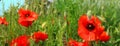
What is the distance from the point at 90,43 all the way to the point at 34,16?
460 mm

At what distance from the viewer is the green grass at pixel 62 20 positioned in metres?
2.08

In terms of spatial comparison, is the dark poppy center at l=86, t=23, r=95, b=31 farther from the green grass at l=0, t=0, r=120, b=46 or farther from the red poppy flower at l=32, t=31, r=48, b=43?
the red poppy flower at l=32, t=31, r=48, b=43

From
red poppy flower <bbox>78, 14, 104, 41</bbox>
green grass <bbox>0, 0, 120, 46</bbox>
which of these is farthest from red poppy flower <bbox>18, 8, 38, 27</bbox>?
red poppy flower <bbox>78, 14, 104, 41</bbox>

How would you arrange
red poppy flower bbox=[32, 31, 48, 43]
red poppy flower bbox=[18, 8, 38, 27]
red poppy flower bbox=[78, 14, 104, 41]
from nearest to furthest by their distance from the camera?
red poppy flower bbox=[78, 14, 104, 41] < red poppy flower bbox=[32, 31, 48, 43] < red poppy flower bbox=[18, 8, 38, 27]

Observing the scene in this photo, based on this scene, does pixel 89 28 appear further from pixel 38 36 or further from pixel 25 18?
pixel 25 18

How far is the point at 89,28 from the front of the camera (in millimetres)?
1628

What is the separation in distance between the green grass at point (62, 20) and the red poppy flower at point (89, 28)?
36 mm

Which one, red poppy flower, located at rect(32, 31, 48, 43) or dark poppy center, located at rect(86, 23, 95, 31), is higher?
dark poppy center, located at rect(86, 23, 95, 31)

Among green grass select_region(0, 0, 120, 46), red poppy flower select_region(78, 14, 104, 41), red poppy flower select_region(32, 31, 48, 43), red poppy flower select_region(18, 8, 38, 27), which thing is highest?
red poppy flower select_region(78, 14, 104, 41)

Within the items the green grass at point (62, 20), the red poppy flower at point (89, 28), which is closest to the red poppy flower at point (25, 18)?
the green grass at point (62, 20)

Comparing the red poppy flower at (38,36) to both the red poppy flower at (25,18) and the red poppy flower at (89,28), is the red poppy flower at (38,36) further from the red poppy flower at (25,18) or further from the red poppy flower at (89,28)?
the red poppy flower at (89,28)

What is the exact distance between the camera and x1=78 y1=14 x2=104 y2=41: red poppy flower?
159cm

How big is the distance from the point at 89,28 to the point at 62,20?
3.42 feet

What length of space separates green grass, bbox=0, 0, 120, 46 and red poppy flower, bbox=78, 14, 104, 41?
0.04 metres
